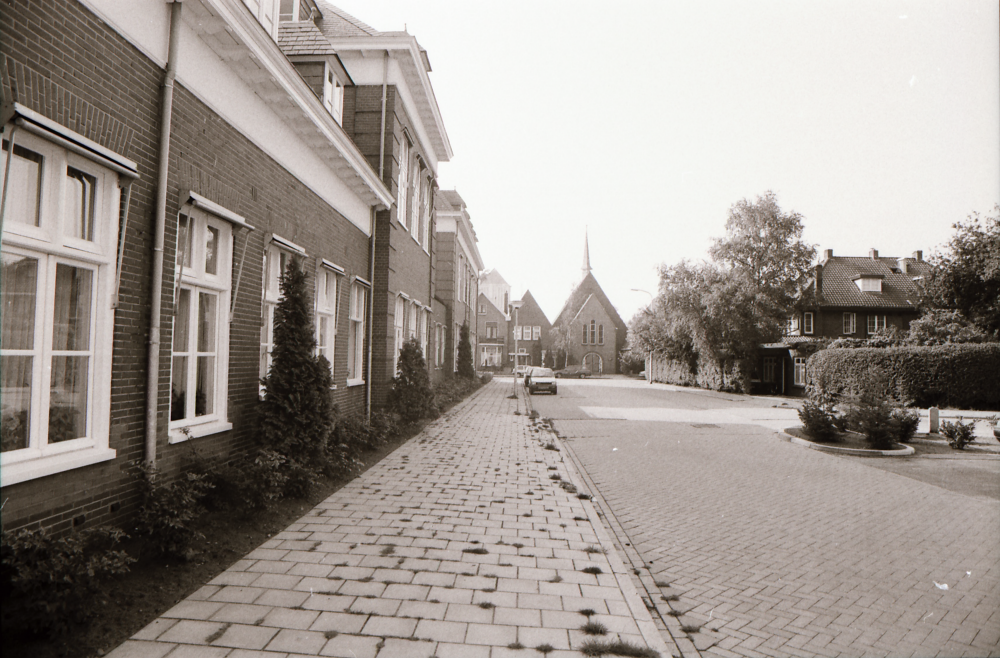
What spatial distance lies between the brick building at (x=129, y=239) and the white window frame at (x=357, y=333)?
4.52m

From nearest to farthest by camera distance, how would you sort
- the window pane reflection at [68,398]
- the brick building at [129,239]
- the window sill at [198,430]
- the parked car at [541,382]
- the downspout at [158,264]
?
the brick building at [129,239]
the window pane reflection at [68,398]
the downspout at [158,264]
the window sill at [198,430]
the parked car at [541,382]

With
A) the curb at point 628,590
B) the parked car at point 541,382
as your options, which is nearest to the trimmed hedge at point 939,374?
the parked car at point 541,382

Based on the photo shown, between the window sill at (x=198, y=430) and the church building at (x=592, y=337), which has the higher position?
the church building at (x=592, y=337)

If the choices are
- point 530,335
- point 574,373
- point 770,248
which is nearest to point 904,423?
point 770,248

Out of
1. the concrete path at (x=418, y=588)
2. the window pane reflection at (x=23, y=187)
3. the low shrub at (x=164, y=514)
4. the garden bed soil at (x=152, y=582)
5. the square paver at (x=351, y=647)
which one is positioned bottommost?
the concrete path at (x=418, y=588)

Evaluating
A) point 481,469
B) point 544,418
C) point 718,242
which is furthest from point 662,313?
point 481,469

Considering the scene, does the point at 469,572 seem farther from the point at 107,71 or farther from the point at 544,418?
the point at 544,418

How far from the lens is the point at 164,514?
4.52m

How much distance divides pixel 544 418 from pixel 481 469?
9.99 meters

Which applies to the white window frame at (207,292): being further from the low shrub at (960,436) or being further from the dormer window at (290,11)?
the low shrub at (960,436)

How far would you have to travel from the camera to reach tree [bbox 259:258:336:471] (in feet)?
22.6

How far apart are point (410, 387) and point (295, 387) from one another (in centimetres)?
769

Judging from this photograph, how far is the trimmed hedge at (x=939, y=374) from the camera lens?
23.8 m

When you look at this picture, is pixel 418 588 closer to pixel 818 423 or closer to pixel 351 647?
pixel 351 647
